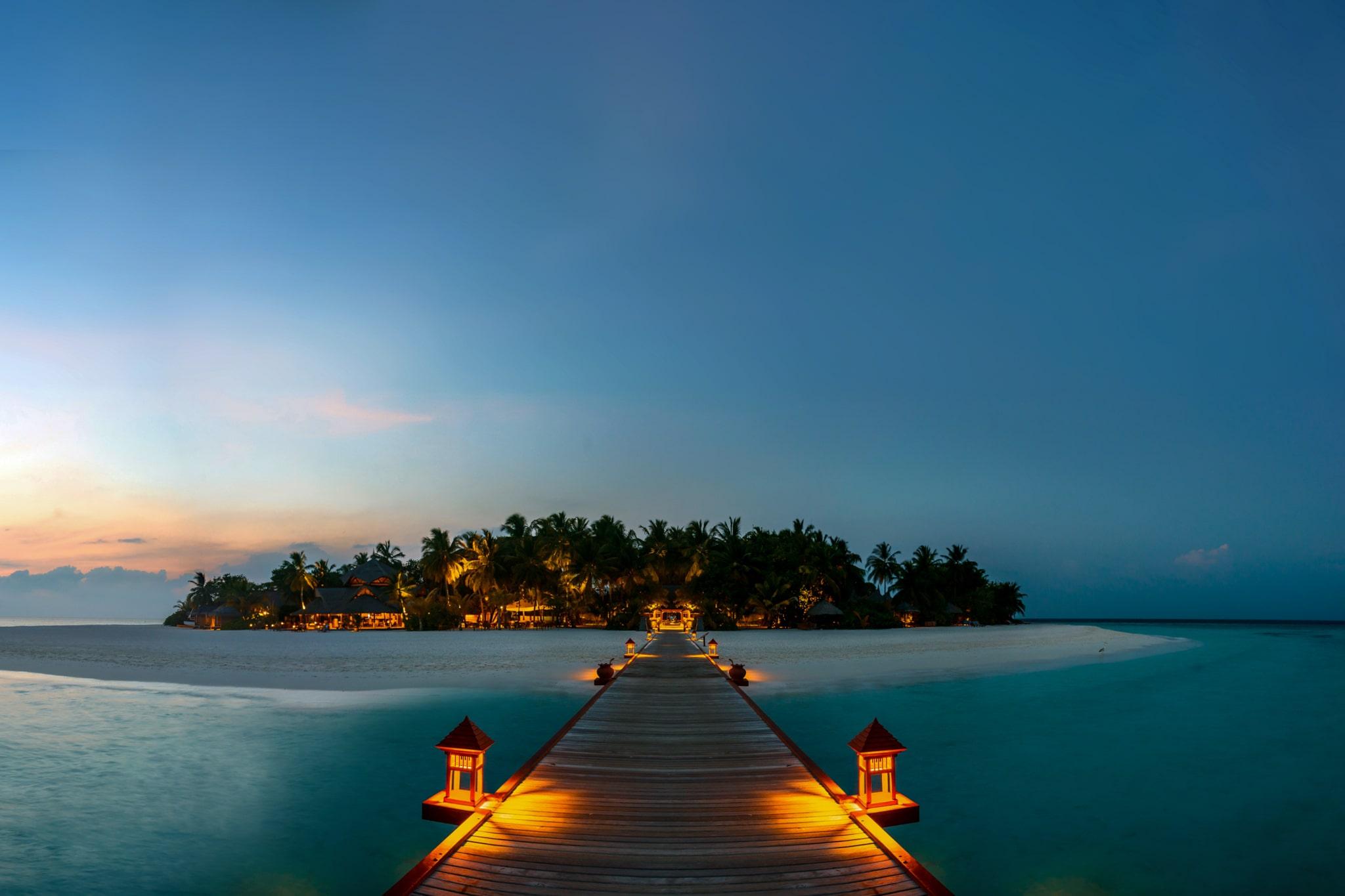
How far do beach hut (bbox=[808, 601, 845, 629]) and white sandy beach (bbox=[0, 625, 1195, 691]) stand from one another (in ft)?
8.71

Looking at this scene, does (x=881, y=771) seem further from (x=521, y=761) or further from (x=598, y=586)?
(x=598, y=586)

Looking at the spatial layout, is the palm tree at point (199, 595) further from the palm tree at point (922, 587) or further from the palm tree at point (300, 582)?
the palm tree at point (922, 587)

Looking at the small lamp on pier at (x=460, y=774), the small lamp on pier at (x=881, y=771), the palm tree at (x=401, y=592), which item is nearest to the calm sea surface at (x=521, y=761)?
the small lamp on pier at (x=881, y=771)

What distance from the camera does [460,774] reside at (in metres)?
7.80

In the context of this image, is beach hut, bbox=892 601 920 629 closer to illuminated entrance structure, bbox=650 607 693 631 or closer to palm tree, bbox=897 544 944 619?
palm tree, bbox=897 544 944 619

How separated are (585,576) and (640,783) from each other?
57.0 meters

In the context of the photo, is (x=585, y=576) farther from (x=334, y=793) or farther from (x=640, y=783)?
(x=640, y=783)

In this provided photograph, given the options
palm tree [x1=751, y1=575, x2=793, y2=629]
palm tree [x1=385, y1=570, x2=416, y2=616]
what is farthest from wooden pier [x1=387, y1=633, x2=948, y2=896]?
palm tree [x1=385, y1=570, x2=416, y2=616]

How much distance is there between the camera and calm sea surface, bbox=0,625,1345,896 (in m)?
10.3

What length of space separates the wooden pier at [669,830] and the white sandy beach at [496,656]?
550 inches

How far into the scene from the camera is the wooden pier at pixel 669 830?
610 centimetres

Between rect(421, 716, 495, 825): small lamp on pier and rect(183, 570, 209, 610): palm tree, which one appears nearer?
rect(421, 716, 495, 825): small lamp on pier

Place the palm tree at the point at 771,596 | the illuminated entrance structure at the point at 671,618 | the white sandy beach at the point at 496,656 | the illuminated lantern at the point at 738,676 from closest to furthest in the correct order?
the illuminated lantern at the point at 738,676 → the white sandy beach at the point at 496,656 → the palm tree at the point at 771,596 → the illuminated entrance structure at the point at 671,618

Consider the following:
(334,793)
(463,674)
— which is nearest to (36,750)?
(334,793)
